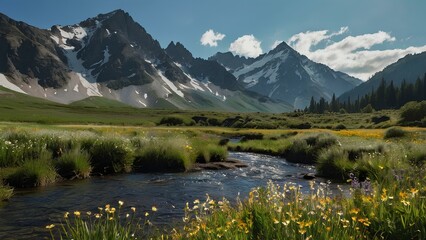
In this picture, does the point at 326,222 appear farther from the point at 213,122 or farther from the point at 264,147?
the point at 213,122

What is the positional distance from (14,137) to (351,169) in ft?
69.6

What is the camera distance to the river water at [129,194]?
12664 mm

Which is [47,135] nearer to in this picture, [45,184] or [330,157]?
[45,184]

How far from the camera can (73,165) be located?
21.0 metres

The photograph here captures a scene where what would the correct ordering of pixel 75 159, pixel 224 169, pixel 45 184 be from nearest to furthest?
pixel 45 184 → pixel 75 159 → pixel 224 169

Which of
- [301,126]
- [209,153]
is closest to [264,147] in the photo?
[209,153]

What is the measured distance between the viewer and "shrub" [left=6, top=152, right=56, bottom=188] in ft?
58.7

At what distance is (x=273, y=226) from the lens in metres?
6.99

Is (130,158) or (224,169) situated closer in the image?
(130,158)

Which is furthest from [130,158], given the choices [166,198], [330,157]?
[330,157]

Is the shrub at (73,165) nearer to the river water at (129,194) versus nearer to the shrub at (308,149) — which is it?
the river water at (129,194)

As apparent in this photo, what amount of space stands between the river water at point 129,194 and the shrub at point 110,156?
1.36 meters

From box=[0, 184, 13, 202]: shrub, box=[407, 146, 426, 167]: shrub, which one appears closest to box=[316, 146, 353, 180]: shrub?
box=[407, 146, 426, 167]: shrub

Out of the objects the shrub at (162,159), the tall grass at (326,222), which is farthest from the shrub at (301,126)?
the tall grass at (326,222)
